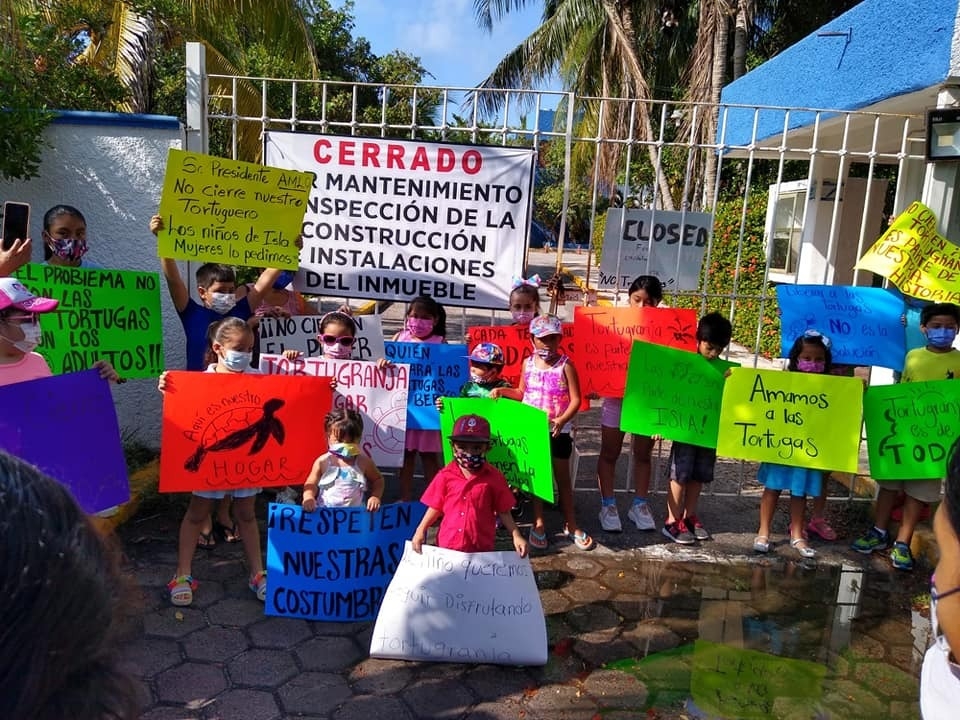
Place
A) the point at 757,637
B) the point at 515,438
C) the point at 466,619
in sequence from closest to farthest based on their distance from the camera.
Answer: the point at 466,619 → the point at 757,637 → the point at 515,438

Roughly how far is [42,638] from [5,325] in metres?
2.92

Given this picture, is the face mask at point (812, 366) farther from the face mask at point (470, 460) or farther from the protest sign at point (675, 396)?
the face mask at point (470, 460)

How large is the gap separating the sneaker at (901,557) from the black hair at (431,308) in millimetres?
3138

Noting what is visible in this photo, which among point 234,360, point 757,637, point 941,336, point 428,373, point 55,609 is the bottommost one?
point 757,637

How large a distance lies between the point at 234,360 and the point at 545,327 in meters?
1.75

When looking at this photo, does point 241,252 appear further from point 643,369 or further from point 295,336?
point 643,369

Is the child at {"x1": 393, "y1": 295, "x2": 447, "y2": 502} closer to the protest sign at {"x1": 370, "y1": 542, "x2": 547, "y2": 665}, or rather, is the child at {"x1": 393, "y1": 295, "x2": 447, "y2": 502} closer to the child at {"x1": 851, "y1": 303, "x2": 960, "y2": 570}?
the protest sign at {"x1": 370, "y1": 542, "x2": 547, "y2": 665}

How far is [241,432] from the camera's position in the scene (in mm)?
3785

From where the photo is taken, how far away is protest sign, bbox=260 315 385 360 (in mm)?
4566

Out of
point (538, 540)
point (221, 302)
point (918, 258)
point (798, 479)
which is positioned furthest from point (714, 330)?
point (221, 302)

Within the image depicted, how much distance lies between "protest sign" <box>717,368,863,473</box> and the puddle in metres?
0.70

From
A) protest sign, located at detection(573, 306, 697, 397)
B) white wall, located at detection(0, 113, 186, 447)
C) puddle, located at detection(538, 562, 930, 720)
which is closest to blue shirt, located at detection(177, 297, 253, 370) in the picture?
white wall, located at detection(0, 113, 186, 447)

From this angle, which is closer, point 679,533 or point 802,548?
point 802,548

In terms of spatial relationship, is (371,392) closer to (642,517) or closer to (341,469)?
(341,469)
